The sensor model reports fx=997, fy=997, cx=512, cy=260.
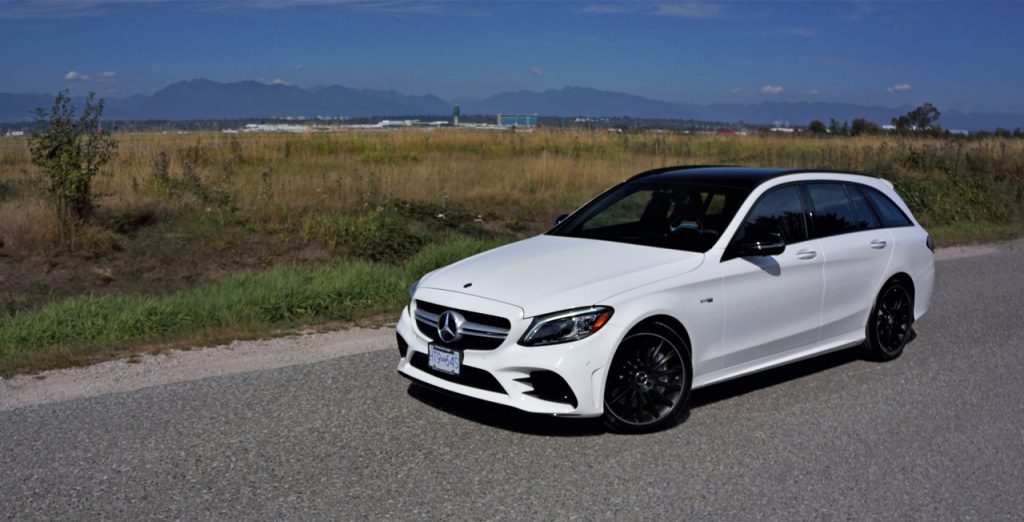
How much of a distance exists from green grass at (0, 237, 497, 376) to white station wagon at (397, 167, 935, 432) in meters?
3.19

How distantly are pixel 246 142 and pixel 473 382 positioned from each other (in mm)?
22755

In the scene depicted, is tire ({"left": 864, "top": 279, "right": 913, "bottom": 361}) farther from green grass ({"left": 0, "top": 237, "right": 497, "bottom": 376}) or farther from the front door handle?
green grass ({"left": 0, "top": 237, "right": 497, "bottom": 376})

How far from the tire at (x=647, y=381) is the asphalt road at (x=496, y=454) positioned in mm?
135

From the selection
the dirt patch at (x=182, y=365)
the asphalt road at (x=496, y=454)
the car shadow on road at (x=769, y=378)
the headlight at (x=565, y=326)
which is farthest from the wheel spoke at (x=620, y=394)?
the dirt patch at (x=182, y=365)

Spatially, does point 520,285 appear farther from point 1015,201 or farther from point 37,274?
point 1015,201

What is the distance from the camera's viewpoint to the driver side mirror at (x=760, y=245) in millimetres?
6887

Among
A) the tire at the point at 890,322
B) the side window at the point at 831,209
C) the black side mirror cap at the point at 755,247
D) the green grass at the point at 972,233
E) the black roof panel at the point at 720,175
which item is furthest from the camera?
the green grass at the point at 972,233

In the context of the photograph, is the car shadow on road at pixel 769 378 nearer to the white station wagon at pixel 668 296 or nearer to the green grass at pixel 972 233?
the white station wagon at pixel 668 296

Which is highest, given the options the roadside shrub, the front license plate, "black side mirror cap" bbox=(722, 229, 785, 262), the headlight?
"black side mirror cap" bbox=(722, 229, 785, 262)

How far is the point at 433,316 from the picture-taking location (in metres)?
6.53

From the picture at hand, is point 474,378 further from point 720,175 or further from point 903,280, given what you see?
point 903,280

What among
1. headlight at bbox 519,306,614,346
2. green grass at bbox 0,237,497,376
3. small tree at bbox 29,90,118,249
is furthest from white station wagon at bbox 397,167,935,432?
small tree at bbox 29,90,118,249

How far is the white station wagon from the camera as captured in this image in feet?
19.8

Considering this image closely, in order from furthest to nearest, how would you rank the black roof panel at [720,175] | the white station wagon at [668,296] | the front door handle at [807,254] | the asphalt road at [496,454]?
the black roof panel at [720,175] → the front door handle at [807,254] → the white station wagon at [668,296] → the asphalt road at [496,454]
